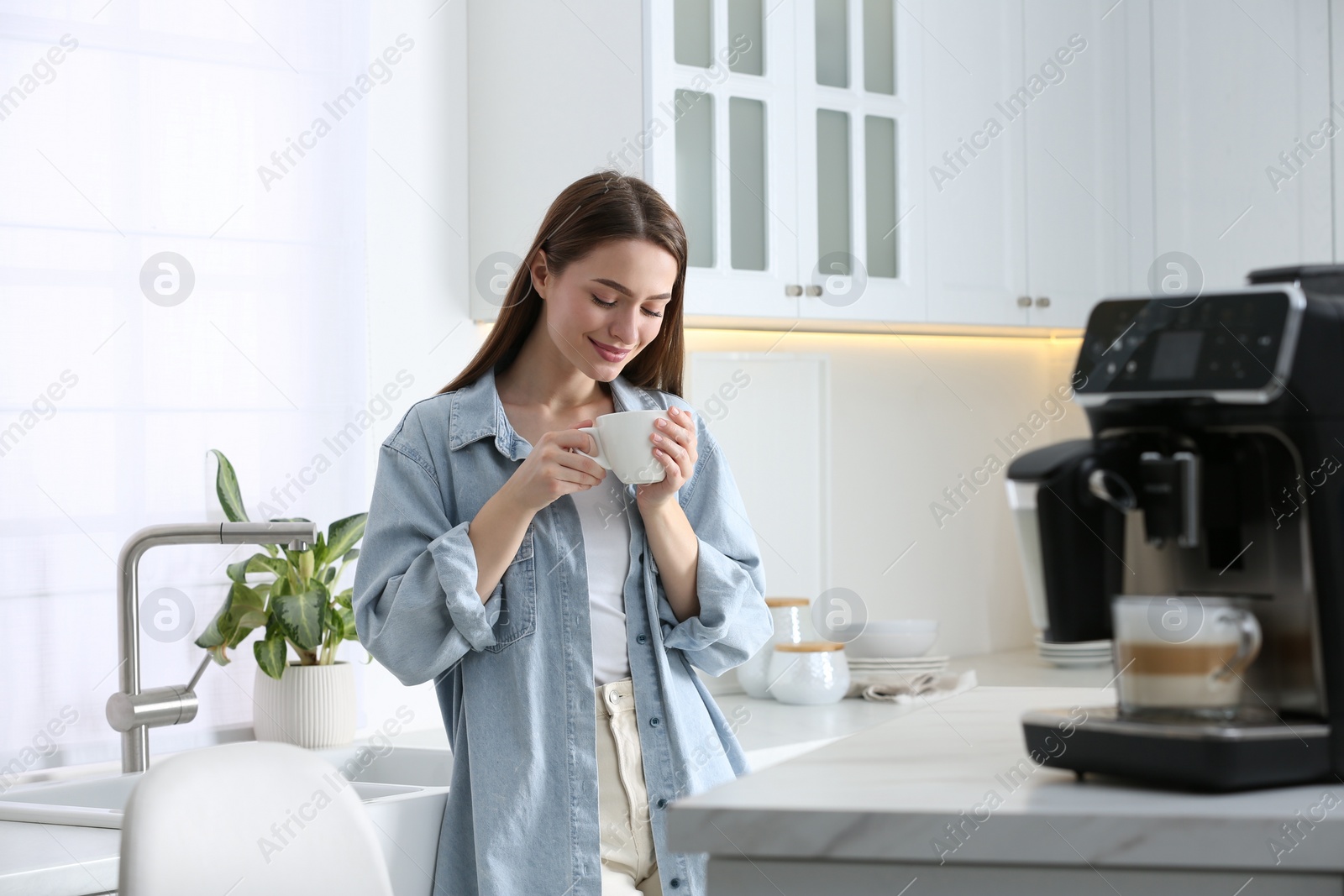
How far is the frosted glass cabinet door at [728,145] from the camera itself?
2.17 meters

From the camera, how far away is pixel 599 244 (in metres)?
1.31

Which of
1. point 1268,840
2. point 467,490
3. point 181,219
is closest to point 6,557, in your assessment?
point 181,219

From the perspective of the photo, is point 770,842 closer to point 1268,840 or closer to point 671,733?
point 1268,840

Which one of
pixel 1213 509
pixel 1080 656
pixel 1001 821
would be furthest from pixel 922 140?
pixel 1001 821

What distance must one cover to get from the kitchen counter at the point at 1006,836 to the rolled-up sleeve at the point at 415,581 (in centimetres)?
47

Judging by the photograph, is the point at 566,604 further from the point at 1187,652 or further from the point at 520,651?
the point at 1187,652

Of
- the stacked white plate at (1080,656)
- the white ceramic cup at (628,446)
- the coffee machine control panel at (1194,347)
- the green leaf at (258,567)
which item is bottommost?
the stacked white plate at (1080,656)

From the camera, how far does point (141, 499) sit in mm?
1947

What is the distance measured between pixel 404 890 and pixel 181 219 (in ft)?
3.44

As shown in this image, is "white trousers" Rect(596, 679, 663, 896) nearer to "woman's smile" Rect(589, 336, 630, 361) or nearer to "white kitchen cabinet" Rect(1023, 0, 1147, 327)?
"woman's smile" Rect(589, 336, 630, 361)

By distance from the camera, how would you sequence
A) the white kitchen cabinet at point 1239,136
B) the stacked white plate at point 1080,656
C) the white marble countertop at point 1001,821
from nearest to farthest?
the white marble countertop at point 1001,821, the white kitchen cabinet at point 1239,136, the stacked white plate at point 1080,656

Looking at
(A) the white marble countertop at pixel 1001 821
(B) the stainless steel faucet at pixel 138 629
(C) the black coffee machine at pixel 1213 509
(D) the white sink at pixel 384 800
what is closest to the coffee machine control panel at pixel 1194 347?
(C) the black coffee machine at pixel 1213 509

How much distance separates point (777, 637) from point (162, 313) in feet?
4.04

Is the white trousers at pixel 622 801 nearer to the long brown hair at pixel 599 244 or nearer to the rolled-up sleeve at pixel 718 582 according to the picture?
the rolled-up sleeve at pixel 718 582
